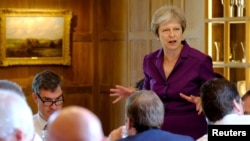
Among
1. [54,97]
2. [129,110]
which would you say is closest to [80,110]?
[129,110]

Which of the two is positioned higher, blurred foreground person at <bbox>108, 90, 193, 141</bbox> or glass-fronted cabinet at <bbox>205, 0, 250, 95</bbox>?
glass-fronted cabinet at <bbox>205, 0, 250, 95</bbox>

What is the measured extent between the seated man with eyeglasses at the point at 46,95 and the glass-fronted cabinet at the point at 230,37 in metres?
1.90

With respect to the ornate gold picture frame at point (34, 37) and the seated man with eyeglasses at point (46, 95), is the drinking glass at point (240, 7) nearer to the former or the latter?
the seated man with eyeglasses at point (46, 95)

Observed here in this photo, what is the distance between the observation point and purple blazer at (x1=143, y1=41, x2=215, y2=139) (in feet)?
11.3

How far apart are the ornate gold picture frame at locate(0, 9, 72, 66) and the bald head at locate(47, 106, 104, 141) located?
5753 millimetres

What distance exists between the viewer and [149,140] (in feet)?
8.48

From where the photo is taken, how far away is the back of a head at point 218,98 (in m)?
2.67

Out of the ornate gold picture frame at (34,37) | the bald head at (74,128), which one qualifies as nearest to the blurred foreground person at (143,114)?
the bald head at (74,128)

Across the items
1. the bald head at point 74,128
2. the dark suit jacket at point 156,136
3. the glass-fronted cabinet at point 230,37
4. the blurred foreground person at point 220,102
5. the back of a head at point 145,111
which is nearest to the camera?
the bald head at point 74,128

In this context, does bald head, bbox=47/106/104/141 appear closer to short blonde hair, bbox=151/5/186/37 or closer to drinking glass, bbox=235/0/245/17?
short blonde hair, bbox=151/5/186/37

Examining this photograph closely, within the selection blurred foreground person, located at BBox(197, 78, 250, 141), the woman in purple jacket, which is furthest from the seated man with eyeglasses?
blurred foreground person, located at BBox(197, 78, 250, 141)

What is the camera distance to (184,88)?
11.3ft

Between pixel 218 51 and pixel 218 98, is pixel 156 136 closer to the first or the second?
pixel 218 98

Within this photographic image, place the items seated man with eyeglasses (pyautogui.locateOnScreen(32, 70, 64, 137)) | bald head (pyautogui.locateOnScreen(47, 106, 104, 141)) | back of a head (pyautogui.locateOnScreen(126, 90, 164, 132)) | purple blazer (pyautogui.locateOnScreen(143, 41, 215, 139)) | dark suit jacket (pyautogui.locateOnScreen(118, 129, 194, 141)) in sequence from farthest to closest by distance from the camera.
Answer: seated man with eyeglasses (pyautogui.locateOnScreen(32, 70, 64, 137)), purple blazer (pyautogui.locateOnScreen(143, 41, 215, 139)), back of a head (pyautogui.locateOnScreen(126, 90, 164, 132)), dark suit jacket (pyautogui.locateOnScreen(118, 129, 194, 141)), bald head (pyautogui.locateOnScreen(47, 106, 104, 141))
